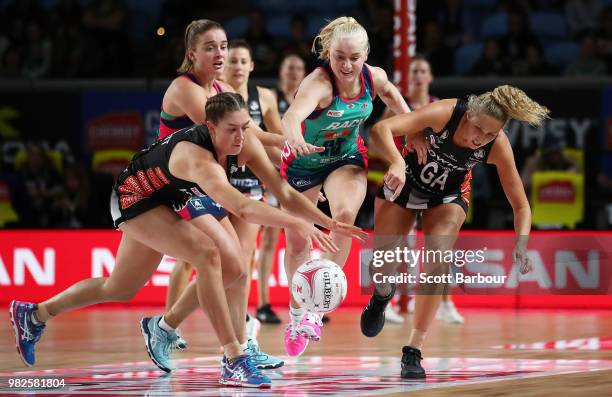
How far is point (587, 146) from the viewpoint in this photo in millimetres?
14398

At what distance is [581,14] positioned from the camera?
16781 millimetres

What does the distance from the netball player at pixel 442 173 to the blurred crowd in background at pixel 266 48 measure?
19.1 ft

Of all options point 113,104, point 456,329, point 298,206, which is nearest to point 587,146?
point 456,329

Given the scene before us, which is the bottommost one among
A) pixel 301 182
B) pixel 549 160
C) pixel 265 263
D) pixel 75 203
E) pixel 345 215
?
pixel 265 263

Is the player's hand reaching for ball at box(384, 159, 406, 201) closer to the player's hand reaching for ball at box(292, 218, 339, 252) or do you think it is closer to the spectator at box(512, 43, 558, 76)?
the player's hand reaching for ball at box(292, 218, 339, 252)

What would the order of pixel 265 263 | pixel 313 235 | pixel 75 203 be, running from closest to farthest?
1. pixel 313 235
2. pixel 265 263
3. pixel 75 203

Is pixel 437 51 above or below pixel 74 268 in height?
above

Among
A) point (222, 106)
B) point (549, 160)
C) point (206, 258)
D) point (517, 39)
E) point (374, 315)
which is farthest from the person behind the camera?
point (517, 39)

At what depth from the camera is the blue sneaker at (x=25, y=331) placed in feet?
27.9

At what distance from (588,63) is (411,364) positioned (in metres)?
8.50

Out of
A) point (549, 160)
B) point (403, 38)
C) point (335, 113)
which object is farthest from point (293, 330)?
point (549, 160)

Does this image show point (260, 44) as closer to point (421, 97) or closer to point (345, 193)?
point (421, 97)

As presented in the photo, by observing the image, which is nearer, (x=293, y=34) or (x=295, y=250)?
A: (x=295, y=250)

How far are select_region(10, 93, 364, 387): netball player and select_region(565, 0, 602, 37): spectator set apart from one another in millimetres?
9541
